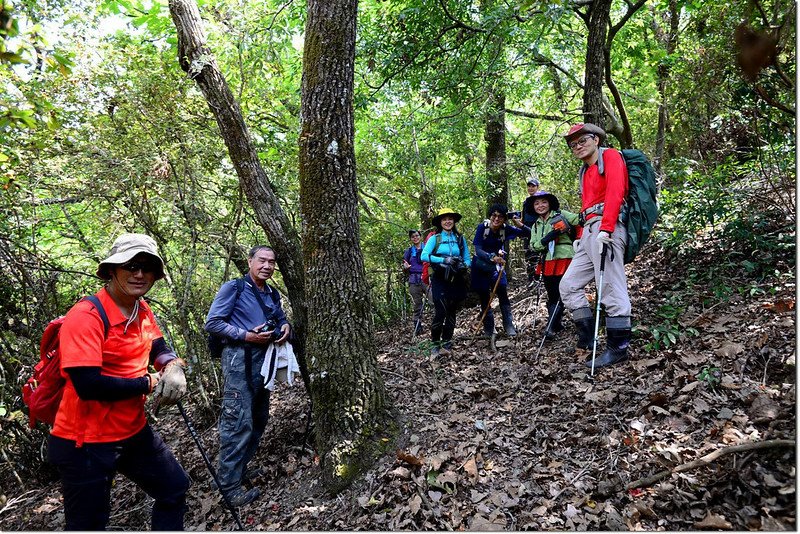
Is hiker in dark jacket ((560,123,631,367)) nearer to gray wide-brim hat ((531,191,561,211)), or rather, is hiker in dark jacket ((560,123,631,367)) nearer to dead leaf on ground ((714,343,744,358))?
dead leaf on ground ((714,343,744,358))

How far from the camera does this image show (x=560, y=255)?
249 inches

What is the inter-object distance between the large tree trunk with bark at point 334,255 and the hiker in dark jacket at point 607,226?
2499 mm

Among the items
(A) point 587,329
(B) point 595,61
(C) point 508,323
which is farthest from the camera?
(C) point 508,323

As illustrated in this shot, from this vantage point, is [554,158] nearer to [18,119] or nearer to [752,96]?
[752,96]

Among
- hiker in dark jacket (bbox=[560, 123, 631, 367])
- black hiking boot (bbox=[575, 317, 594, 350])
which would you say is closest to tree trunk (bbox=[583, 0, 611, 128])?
hiker in dark jacket (bbox=[560, 123, 631, 367])

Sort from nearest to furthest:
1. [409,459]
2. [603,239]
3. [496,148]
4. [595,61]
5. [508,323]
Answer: [409,459] < [603,239] < [595,61] < [508,323] < [496,148]

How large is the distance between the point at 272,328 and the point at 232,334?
0.47m

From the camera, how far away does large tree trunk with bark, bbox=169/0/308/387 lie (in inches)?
181

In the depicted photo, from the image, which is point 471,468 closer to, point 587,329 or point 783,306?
point 587,329

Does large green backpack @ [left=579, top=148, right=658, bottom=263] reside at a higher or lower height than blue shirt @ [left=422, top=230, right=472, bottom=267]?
higher

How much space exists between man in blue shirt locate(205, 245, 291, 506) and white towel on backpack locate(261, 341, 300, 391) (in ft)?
0.29

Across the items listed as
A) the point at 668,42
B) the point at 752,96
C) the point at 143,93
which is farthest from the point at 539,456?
the point at 668,42

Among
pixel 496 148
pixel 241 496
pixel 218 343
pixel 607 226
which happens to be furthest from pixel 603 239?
pixel 496 148

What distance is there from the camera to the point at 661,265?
7496 mm
